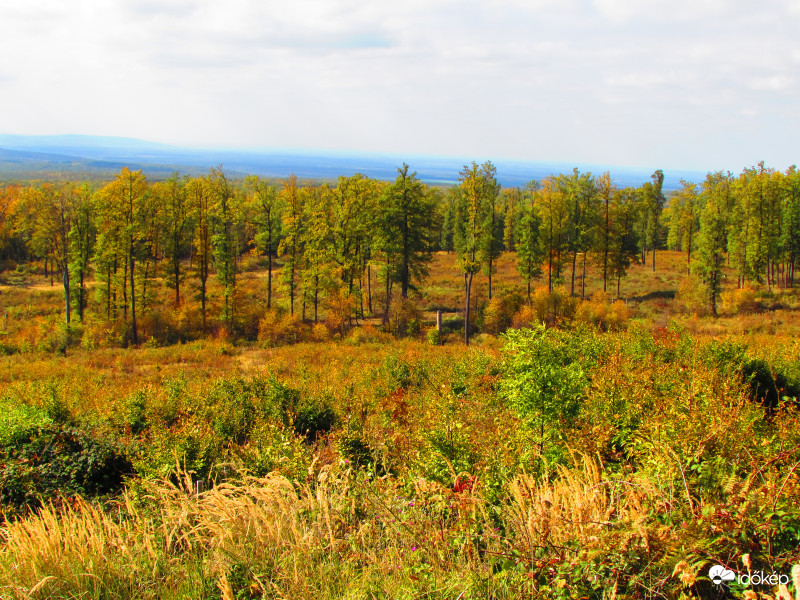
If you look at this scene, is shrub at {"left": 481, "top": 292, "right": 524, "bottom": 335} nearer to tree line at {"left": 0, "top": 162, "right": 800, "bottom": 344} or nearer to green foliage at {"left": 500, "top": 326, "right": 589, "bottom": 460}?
tree line at {"left": 0, "top": 162, "right": 800, "bottom": 344}

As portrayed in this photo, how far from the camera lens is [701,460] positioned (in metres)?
5.03

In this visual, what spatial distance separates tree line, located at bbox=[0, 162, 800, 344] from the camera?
33312 millimetres

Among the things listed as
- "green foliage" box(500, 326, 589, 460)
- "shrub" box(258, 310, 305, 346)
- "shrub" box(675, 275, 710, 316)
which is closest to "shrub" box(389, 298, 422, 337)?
"shrub" box(258, 310, 305, 346)

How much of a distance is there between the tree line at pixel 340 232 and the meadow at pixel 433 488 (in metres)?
19.1

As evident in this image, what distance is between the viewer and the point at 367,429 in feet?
32.8

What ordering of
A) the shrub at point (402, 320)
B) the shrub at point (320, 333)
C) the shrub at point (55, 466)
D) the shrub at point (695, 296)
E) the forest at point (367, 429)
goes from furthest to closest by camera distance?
1. the shrub at point (695, 296)
2. the shrub at point (402, 320)
3. the shrub at point (320, 333)
4. the shrub at point (55, 466)
5. the forest at point (367, 429)

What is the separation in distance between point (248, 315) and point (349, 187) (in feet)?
36.8

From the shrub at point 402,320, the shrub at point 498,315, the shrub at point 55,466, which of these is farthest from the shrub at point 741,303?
the shrub at point 55,466

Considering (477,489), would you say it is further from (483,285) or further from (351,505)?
(483,285)

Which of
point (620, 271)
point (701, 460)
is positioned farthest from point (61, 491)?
point (620, 271)

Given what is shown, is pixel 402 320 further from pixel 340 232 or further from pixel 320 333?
pixel 340 232

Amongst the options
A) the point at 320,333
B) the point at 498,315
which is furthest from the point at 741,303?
the point at 320,333

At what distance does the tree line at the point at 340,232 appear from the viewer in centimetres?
3331

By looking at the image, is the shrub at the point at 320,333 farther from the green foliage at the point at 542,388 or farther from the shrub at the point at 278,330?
the green foliage at the point at 542,388
